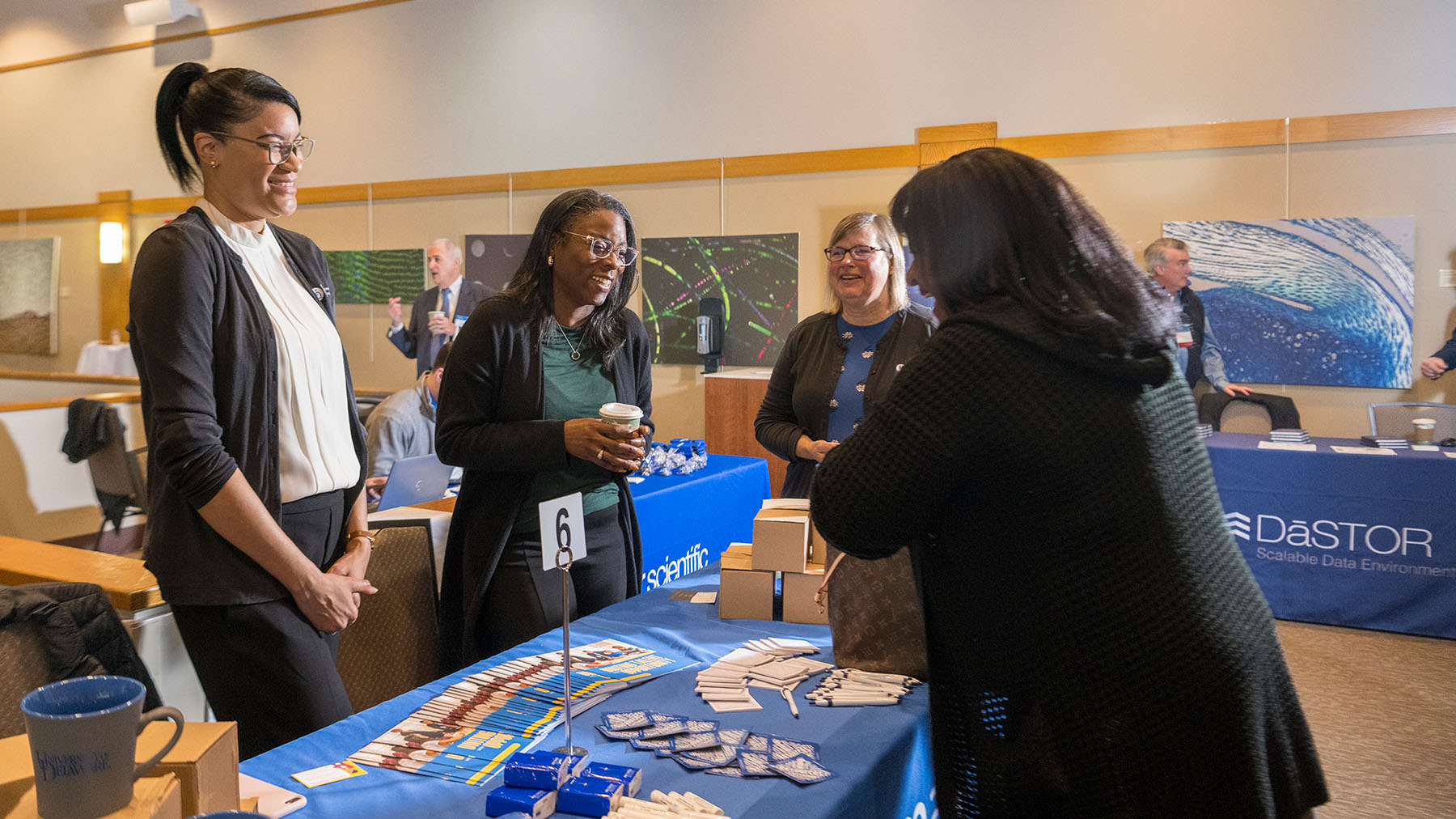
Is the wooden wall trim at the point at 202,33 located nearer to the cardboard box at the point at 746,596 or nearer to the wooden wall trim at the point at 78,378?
the wooden wall trim at the point at 78,378

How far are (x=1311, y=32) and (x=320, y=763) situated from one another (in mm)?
6385

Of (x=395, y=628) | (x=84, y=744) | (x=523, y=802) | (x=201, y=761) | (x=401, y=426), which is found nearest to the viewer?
(x=84, y=744)

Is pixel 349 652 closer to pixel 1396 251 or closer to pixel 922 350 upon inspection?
pixel 922 350

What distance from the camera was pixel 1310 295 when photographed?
5539 millimetres

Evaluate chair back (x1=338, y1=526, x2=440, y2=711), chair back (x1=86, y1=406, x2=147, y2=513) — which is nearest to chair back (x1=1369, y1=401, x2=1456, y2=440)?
chair back (x1=338, y1=526, x2=440, y2=711)

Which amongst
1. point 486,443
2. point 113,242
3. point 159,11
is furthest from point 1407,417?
point 113,242

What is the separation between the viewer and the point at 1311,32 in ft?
18.0

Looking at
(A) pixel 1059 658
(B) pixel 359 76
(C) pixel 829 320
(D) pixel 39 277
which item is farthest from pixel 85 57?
(A) pixel 1059 658

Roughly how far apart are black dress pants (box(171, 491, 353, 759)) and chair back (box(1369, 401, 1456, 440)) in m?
5.59

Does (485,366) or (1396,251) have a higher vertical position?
(1396,251)

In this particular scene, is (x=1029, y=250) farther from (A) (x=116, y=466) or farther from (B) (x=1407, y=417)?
(A) (x=116, y=466)

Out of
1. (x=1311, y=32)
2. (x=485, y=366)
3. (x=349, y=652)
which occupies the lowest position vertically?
(x=349, y=652)

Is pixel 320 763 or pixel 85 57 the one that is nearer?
pixel 320 763

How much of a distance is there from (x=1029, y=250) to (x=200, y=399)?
1227 millimetres
